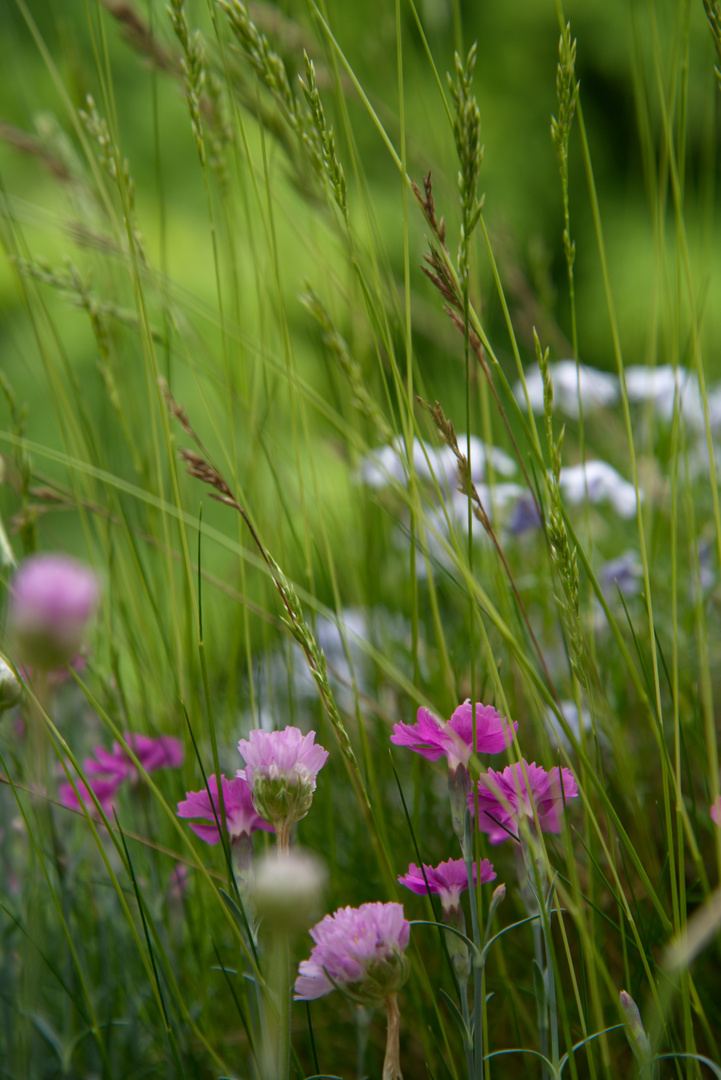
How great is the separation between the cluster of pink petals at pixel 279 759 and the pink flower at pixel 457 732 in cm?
3

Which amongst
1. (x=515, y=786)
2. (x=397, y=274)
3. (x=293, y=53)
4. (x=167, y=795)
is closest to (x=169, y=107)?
(x=397, y=274)

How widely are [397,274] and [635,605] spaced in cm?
139

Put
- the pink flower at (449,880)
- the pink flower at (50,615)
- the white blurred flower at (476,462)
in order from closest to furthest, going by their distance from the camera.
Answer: the pink flower at (50,615) < the pink flower at (449,880) < the white blurred flower at (476,462)

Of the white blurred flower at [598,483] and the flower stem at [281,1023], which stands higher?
the white blurred flower at [598,483]

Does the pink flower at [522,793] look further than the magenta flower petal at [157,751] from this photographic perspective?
No

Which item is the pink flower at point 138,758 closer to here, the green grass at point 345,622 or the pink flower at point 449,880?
the green grass at point 345,622

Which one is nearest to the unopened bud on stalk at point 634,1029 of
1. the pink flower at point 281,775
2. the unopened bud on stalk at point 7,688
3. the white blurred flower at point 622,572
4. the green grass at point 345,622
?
the green grass at point 345,622

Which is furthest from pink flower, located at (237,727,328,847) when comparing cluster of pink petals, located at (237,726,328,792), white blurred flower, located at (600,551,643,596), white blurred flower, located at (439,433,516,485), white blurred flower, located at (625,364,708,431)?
white blurred flower, located at (625,364,708,431)

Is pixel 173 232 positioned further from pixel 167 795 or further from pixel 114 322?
pixel 167 795

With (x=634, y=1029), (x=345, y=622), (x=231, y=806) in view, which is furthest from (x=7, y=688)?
(x=345, y=622)

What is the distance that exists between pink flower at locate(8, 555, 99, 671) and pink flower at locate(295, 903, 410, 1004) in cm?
13

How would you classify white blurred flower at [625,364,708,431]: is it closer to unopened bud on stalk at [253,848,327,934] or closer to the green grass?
the green grass

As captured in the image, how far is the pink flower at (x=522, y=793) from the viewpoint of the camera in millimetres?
264

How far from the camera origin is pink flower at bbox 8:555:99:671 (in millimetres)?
182
